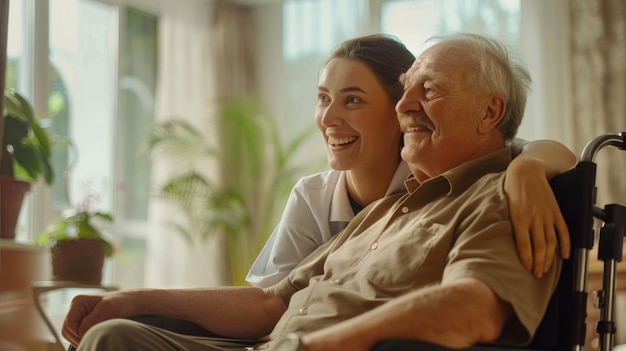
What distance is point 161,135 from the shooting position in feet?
18.6

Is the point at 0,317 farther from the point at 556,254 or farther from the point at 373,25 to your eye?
the point at 373,25

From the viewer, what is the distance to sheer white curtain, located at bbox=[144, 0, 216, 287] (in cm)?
578

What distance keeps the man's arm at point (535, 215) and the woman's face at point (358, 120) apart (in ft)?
1.80

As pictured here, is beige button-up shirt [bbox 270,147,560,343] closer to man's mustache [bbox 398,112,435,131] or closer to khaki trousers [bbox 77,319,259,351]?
man's mustache [bbox 398,112,435,131]

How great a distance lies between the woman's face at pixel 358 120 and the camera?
224cm

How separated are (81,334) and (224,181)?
4121 mm

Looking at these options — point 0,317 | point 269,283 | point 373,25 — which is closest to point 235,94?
point 373,25

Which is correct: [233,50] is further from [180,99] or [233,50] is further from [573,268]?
[573,268]

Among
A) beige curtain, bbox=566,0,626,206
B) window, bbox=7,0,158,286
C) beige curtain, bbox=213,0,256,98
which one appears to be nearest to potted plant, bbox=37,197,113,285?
window, bbox=7,0,158,286

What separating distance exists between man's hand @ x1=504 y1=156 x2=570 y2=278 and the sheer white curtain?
4.27m

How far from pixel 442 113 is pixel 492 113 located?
0.37 ft

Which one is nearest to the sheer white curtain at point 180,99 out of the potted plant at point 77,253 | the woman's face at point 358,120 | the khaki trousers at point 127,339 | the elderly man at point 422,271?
the potted plant at point 77,253

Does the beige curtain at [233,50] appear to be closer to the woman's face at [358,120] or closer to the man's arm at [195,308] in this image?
the woman's face at [358,120]

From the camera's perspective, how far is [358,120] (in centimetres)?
224
